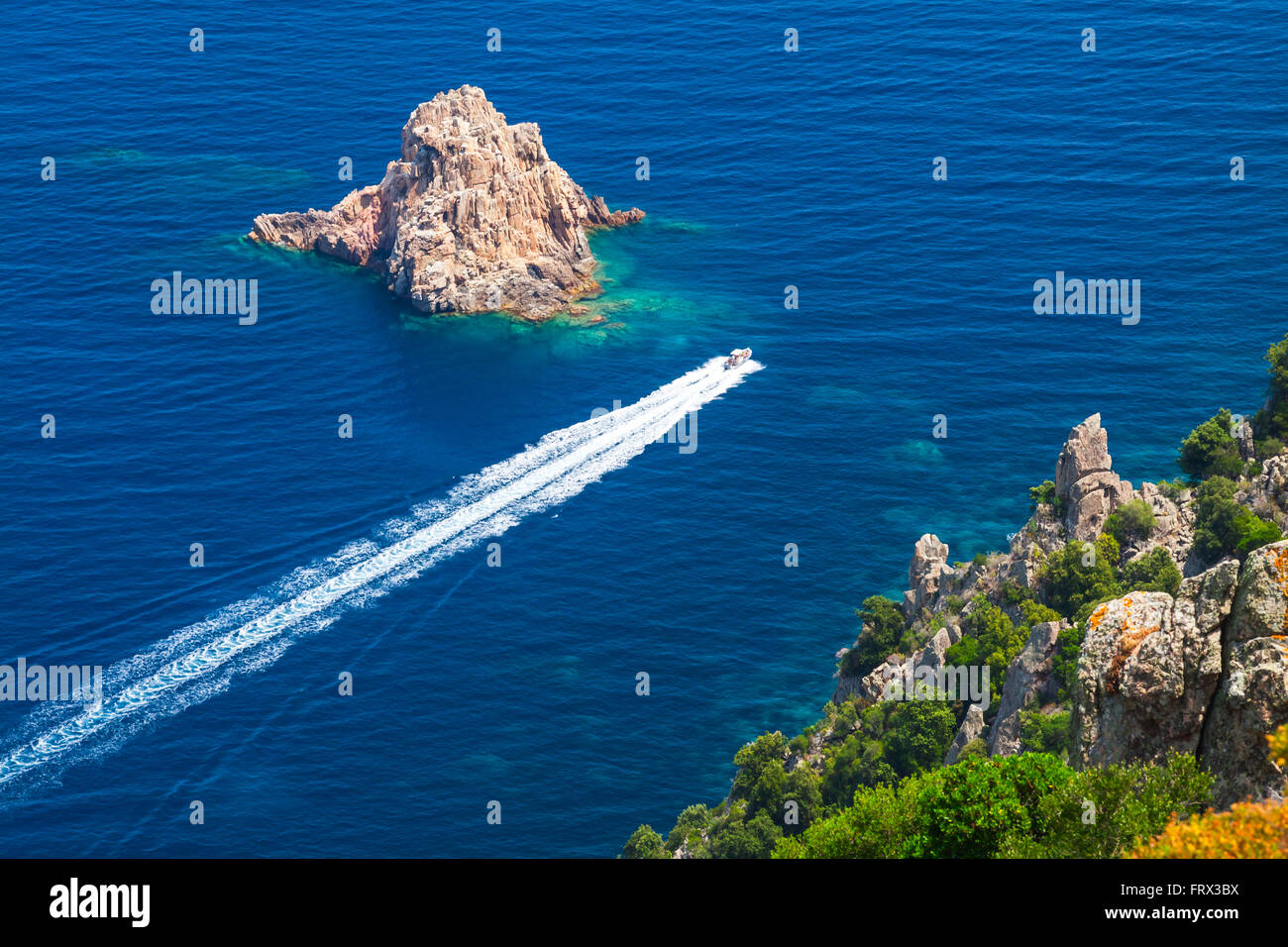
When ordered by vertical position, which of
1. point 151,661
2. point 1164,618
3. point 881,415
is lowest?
point 151,661

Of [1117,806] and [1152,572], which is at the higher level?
[1152,572]

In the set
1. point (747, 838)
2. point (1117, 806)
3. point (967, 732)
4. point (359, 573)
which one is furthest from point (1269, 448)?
point (359, 573)

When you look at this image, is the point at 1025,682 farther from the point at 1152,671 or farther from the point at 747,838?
the point at 1152,671

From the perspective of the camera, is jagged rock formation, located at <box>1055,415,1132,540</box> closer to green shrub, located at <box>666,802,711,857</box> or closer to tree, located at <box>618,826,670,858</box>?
green shrub, located at <box>666,802,711,857</box>

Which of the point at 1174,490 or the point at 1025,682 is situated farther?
the point at 1174,490

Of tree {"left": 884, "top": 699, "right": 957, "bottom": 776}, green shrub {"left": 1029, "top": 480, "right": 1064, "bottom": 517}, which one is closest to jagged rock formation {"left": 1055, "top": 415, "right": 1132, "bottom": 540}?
Answer: green shrub {"left": 1029, "top": 480, "right": 1064, "bottom": 517}

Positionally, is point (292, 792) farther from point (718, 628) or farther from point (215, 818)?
point (718, 628)

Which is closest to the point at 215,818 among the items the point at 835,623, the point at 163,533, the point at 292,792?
the point at 292,792
